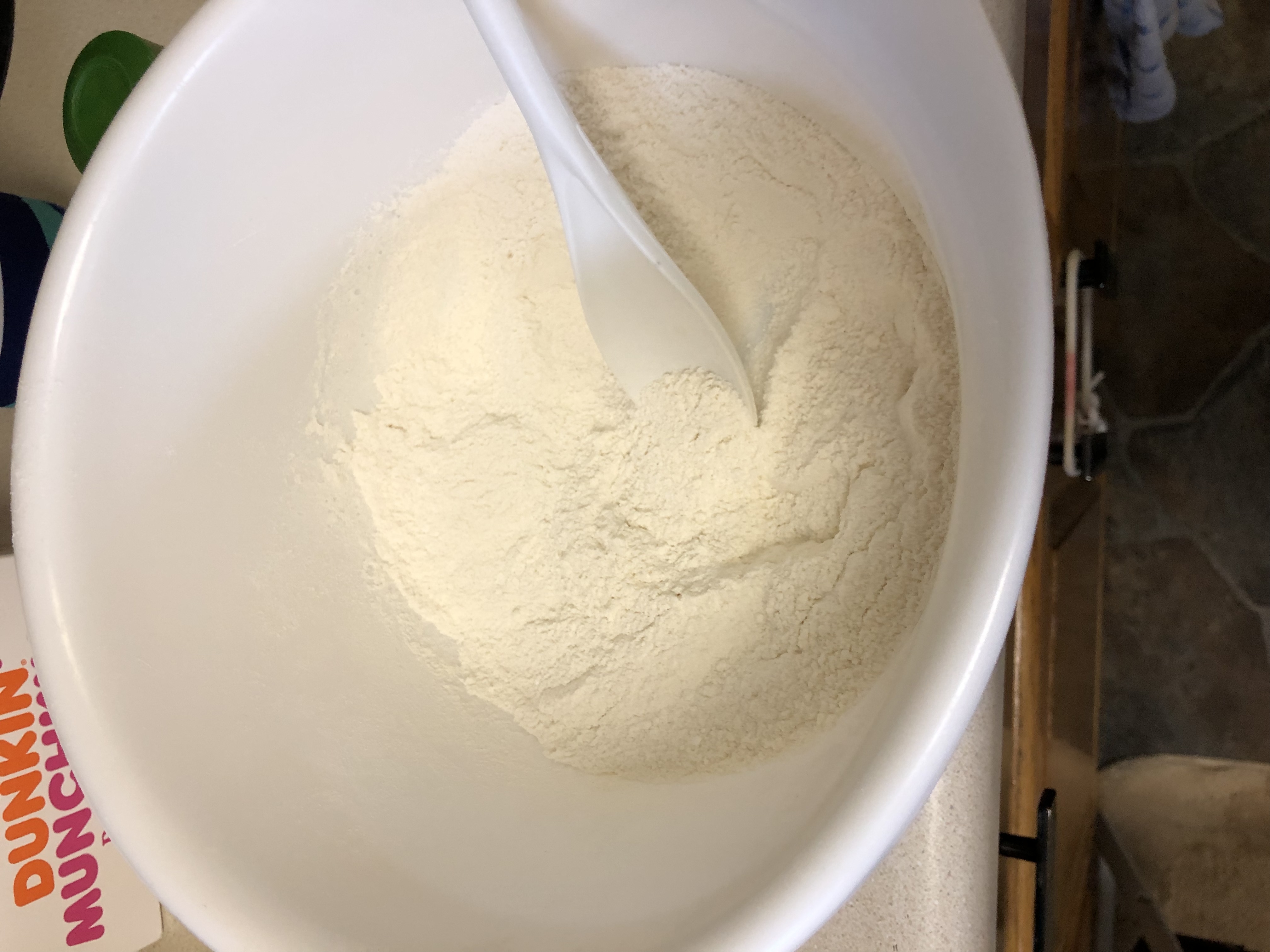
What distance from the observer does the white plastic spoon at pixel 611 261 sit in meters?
0.42

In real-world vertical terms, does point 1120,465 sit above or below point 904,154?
below

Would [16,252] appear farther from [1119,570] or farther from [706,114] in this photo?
[1119,570]

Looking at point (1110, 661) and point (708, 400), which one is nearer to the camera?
point (708, 400)

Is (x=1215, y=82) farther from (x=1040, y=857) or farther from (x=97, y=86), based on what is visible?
(x=97, y=86)

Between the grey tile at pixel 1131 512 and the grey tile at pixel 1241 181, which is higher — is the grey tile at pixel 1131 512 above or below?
below

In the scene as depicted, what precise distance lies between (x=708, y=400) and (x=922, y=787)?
27 centimetres

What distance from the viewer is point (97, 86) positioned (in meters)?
0.55

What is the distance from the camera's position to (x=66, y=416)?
396 millimetres

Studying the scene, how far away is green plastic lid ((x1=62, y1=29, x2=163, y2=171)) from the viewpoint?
543mm

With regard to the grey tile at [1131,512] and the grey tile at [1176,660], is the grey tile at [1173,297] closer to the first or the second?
the grey tile at [1131,512]

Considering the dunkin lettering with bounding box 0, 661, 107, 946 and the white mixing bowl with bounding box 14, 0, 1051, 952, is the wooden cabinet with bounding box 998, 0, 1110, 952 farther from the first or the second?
the dunkin lettering with bounding box 0, 661, 107, 946

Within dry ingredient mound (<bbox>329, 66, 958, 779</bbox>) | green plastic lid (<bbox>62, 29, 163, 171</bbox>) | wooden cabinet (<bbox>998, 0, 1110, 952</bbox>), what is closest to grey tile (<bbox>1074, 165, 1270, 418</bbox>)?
wooden cabinet (<bbox>998, 0, 1110, 952</bbox>)

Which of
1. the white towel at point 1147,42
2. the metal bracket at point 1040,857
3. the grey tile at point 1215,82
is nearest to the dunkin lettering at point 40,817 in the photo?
the metal bracket at point 1040,857

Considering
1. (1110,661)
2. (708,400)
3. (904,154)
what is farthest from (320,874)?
(1110,661)
